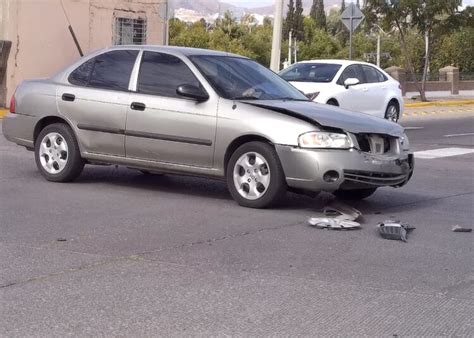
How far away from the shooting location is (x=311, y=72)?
59.0 feet

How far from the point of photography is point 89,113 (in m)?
9.44

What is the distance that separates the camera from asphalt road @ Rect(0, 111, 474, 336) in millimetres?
4957

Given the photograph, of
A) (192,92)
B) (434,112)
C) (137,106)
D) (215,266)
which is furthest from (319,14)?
(215,266)

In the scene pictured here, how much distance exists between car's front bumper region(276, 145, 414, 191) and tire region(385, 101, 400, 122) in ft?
38.4

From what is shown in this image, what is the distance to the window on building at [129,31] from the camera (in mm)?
22844

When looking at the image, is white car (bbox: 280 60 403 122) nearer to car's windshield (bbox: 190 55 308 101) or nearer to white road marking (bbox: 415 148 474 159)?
white road marking (bbox: 415 148 474 159)

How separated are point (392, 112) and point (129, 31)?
25.5ft

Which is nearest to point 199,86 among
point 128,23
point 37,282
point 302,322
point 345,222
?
point 345,222

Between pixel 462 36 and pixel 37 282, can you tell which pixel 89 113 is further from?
pixel 462 36

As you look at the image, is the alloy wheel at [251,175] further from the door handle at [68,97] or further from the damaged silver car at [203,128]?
the door handle at [68,97]

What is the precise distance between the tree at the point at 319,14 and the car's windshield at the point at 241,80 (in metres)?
79.8

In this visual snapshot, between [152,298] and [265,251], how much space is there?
61.8 inches

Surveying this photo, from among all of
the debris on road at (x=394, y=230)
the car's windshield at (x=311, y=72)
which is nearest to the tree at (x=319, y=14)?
Result: the car's windshield at (x=311, y=72)

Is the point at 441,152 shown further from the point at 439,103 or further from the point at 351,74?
the point at 439,103
